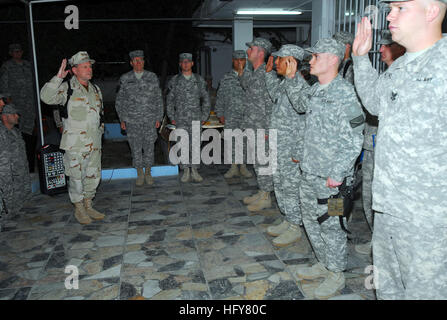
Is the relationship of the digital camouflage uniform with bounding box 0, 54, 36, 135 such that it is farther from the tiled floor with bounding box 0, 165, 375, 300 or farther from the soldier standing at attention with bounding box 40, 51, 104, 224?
the soldier standing at attention with bounding box 40, 51, 104, 224

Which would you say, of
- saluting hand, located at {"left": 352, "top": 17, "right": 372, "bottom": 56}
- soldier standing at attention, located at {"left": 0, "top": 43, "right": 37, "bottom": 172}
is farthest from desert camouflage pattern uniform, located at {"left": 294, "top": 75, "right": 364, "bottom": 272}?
soldier standing at attention, located at {"left": 0, "top": 43, "right": 37, "bottom": 172}

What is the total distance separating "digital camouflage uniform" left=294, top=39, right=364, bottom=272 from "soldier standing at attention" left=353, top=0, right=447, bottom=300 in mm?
635

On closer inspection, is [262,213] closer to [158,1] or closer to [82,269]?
[82,269]

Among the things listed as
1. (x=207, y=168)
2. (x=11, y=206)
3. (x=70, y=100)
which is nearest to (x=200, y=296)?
(x=70, y=100)

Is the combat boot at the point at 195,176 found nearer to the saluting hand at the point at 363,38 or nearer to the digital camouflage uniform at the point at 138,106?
the digital camouflage uniform at the point at 138,106

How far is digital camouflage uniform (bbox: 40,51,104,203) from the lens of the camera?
14.6 ft

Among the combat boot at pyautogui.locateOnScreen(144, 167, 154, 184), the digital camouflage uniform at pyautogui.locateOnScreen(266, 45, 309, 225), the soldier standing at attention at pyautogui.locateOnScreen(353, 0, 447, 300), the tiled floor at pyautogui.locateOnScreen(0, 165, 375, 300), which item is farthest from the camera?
the combat boot at pyautogui.locateOnScreen(144, 167, 154, 184)

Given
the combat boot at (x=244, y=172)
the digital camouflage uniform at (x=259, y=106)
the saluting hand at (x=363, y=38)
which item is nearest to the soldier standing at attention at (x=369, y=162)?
the digital camouflage uniform at (x=259, y=106)

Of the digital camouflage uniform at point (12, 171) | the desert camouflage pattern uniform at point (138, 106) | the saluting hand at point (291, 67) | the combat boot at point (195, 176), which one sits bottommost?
the combat boot at point (195, 176)

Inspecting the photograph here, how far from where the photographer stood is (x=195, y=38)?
13.9 meters

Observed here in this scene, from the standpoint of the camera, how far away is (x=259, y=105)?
5.15 metres

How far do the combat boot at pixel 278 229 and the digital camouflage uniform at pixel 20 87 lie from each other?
5198 millimetres

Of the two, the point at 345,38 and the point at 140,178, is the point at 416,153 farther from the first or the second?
the point at 140,178

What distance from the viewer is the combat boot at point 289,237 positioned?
3.91m
